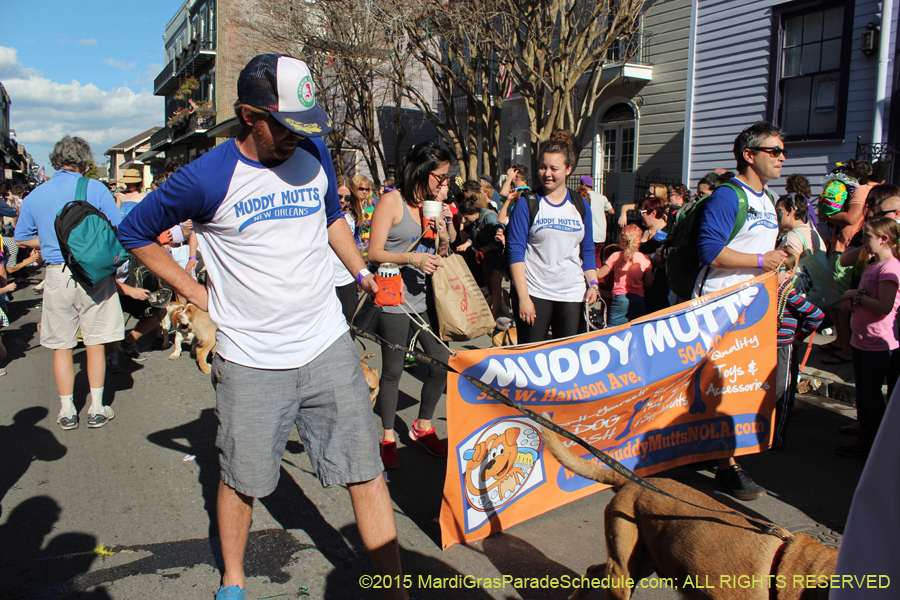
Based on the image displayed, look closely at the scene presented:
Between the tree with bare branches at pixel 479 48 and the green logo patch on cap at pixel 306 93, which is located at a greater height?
the tree with bare branches at pixel 479 48

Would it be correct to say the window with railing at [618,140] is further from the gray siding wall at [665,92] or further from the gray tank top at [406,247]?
the gray tank top at [406,247]

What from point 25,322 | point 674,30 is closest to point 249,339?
point 25,322

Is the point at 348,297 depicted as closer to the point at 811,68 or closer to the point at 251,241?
the point at 251,241

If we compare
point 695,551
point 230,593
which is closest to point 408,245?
point 230,593

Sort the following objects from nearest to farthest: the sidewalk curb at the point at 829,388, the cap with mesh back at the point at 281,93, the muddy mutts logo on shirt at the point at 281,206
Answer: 1. the cap with mesh back at the point at 281,93
2. the muddy mutts logo on shirt at the point at 281,206
3. the sidewalk curb at the point at 829,388

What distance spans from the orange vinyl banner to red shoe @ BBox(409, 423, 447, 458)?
1.26 m

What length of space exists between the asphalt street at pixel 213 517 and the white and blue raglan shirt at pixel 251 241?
4.00ft

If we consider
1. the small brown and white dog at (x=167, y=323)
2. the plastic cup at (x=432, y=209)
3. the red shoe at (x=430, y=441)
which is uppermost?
the plastic cup at (x=432, y=209)

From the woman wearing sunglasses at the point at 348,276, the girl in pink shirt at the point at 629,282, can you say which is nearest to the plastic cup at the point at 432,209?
the woman wearing sunglasses at the point at 348,276

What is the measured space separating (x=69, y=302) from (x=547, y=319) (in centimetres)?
385

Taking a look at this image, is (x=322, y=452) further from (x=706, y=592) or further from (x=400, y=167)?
(x=400, y=167)

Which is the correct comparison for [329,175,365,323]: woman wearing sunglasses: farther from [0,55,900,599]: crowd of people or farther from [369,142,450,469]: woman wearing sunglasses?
[369,142,450,469]: woman wearing sunglasses

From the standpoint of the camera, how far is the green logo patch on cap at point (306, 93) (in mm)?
2308

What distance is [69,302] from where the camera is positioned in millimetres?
4914
